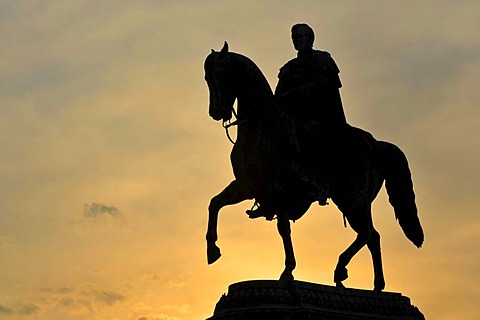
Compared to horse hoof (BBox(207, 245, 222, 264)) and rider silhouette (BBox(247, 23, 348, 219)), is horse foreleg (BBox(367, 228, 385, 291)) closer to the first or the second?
rider silhouette (BBox(247, 23, 348, 219))

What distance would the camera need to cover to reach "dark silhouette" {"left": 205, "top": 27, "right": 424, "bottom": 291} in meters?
19.2

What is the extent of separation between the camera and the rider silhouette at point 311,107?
64.2ft

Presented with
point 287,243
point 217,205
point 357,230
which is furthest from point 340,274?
point 217,205

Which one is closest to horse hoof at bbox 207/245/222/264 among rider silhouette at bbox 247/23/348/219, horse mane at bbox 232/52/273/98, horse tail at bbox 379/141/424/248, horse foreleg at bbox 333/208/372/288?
rider silhouette at bbox 247/23/348/219

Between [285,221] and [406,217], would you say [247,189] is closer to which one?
[285,221]

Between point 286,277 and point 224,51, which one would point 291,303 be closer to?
point 286,277

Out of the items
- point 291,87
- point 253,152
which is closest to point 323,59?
point 291,87

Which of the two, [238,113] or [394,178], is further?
[394,178]

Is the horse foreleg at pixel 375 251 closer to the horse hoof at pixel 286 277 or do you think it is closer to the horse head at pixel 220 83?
the horse hoof at pixel 286 277

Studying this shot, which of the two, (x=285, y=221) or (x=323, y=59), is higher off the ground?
(x=323, y=59)

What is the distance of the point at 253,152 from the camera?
63.4 ft

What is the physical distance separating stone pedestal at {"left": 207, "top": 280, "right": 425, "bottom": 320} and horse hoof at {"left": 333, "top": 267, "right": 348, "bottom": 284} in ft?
1.36

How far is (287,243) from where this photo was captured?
19.3 m

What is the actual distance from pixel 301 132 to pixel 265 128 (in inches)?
25.6
